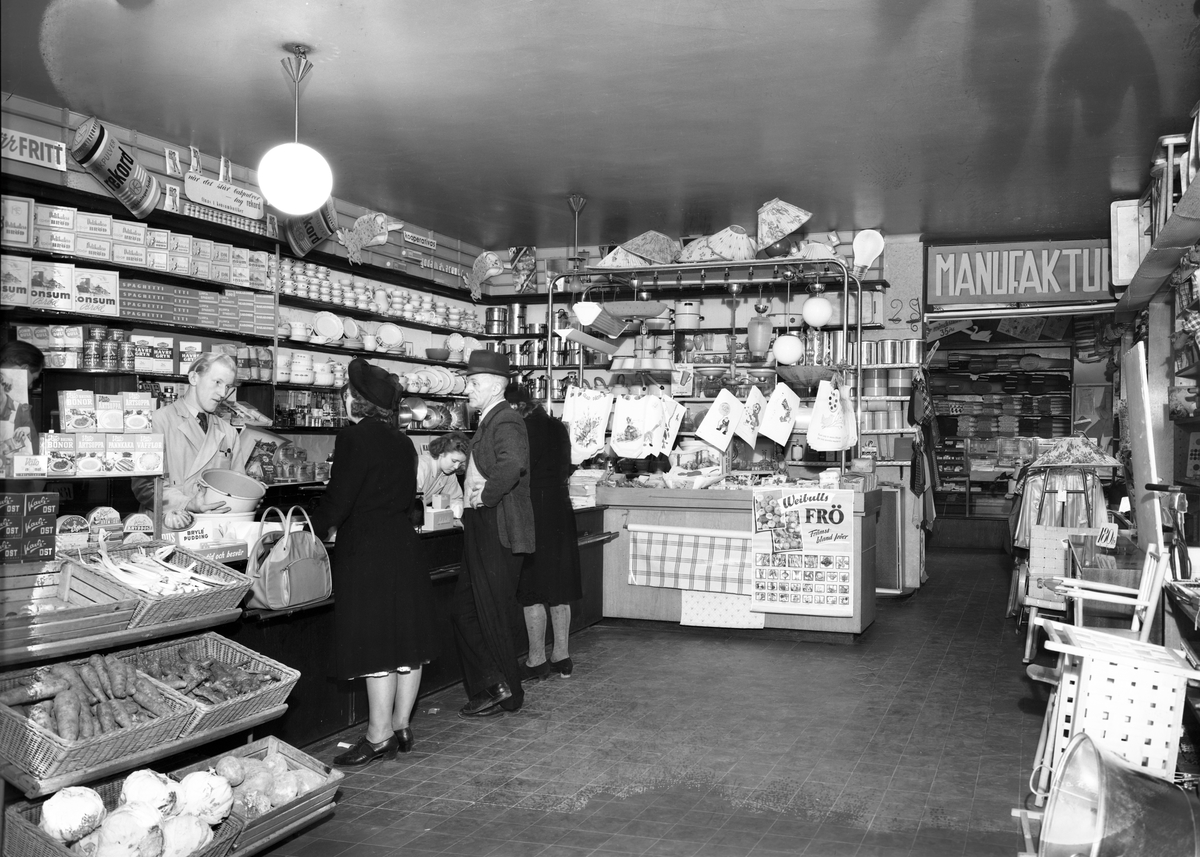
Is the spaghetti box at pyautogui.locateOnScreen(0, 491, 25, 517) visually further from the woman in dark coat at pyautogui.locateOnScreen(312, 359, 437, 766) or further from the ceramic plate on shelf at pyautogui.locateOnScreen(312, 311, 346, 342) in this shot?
the ceramic plate on shelf at pyautogui.locateOnScreen(312, 311, 346, 342)

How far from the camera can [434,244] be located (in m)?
9.99

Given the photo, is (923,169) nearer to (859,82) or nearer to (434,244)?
(859,82)

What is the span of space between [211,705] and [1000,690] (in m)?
4.34

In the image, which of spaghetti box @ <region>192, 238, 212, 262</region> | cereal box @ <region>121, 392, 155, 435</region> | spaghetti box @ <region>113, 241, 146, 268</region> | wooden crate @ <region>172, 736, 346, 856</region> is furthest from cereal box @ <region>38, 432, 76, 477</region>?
spaghetti box @ <region>192, 238, 212, 262</region>

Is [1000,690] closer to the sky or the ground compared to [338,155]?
closer to the ground

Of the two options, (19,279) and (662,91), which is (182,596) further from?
(662,91)

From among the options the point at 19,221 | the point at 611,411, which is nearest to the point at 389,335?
the point at 611,411

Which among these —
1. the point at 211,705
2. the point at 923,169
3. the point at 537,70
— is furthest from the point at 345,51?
the point at 923,169

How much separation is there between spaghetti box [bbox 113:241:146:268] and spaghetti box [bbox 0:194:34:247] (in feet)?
1.67

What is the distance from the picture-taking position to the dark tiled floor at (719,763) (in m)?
3.53

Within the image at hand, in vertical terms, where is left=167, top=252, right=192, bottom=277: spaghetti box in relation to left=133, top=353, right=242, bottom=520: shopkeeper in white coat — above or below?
above

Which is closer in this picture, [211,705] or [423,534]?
[211,705]

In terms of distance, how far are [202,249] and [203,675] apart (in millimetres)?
4325

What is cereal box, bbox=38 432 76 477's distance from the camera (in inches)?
134
